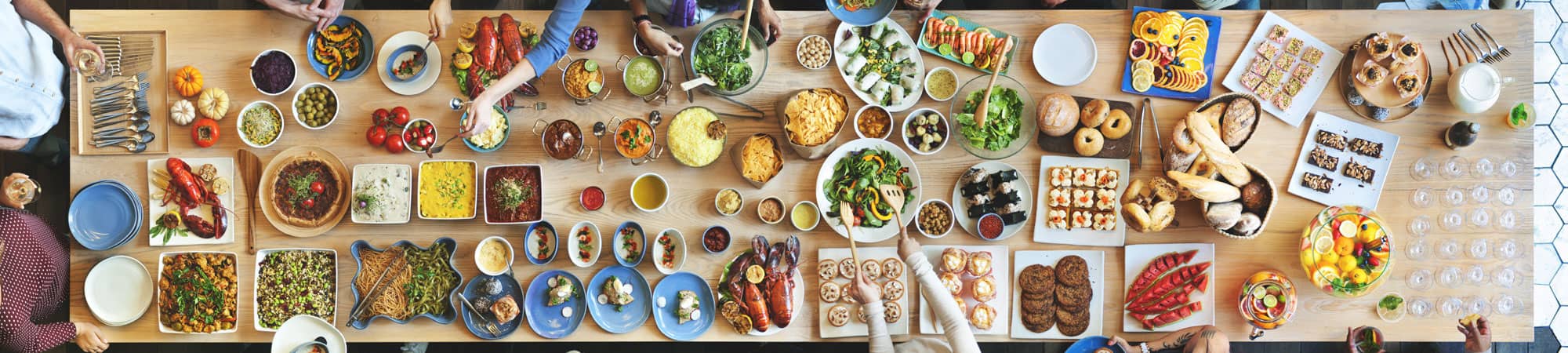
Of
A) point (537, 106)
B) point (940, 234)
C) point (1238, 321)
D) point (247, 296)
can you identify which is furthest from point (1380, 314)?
point (247, 296)

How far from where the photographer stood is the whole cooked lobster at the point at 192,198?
3.59m

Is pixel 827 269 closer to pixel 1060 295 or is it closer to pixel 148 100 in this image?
pixel 1060 295

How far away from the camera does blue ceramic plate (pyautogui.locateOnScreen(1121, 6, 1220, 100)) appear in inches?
146

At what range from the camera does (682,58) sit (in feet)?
12.2

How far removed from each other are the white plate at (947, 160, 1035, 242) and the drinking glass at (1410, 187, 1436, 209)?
186 cm

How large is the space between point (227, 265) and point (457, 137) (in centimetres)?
127

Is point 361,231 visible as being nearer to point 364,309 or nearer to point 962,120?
point 364,309

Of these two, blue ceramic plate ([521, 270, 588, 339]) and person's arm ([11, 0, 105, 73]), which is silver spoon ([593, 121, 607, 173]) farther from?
person's arm ([11, 0, 105, 73])

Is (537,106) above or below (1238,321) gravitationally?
above

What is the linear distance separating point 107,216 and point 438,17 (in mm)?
1879

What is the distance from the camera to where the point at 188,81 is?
361 centimetres

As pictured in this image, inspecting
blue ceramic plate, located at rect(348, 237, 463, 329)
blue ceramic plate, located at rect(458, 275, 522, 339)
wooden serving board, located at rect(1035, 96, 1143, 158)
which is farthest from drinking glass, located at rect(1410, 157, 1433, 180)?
blue ceramic plate, located at rect(348, 237, 463, 329)

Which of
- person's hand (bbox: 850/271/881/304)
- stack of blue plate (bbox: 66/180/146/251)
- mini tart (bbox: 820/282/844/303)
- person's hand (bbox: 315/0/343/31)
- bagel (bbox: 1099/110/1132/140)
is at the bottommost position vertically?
mini tart (bbox: 820/282/844/303)

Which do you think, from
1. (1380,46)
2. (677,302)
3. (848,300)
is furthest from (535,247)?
(1380,46)
